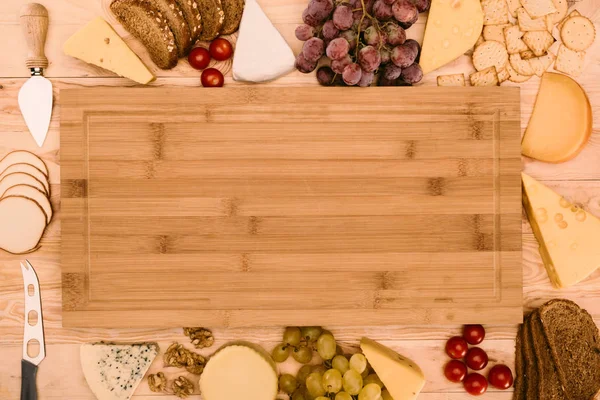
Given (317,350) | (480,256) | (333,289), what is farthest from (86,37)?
(480,256)

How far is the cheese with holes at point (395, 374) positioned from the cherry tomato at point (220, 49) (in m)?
0.96

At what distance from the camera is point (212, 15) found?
1.25 meters

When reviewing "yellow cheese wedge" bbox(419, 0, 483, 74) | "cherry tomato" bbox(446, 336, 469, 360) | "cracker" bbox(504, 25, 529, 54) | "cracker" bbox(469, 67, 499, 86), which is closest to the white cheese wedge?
"yellow cheese wedge" bbox(419, 0, 483, 74)

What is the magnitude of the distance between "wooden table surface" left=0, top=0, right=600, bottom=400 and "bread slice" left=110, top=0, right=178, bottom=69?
2.4 inches

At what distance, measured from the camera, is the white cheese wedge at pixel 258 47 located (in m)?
1.28

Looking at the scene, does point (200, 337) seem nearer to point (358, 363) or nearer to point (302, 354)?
point (302, 354)

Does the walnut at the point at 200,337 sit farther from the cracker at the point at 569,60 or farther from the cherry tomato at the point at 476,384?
the cracker at the point at 569,60

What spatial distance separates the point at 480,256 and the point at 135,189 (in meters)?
1.02

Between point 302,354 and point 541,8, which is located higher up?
point 541,8

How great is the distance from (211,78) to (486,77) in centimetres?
82

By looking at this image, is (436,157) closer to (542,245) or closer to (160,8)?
(542,245)

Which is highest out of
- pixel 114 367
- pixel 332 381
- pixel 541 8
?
pixel 541 8

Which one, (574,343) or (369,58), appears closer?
(369,58)

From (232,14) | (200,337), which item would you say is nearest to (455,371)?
(200,337)
